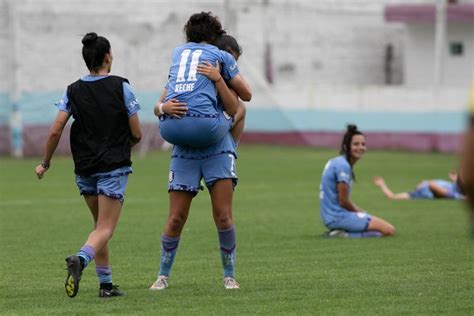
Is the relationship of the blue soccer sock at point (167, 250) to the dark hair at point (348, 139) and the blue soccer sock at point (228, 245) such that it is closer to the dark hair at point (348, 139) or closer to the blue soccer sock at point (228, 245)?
the blue soccer sock at point (228, 245)

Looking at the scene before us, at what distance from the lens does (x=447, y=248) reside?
519 inches

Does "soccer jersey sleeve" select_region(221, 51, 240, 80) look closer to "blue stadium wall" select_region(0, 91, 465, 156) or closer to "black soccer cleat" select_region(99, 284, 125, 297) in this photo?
"black soccer cleat" select_region(99, 284, 125, 297)

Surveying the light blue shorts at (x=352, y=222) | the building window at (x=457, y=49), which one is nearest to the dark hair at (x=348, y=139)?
the light blue shorts at (x=352, y=222)

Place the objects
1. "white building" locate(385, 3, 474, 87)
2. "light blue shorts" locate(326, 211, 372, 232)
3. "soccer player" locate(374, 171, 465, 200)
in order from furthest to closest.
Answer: "white building" locate(385, 3, 474, 87) → "soccer player" locate(374, 171, 465, 200) → "light blue shorts" locate(326, 211, 372, 232)

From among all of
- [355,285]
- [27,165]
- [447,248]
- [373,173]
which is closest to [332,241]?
[447,248]

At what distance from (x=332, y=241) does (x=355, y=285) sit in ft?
13.3

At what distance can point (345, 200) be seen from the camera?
1460cm

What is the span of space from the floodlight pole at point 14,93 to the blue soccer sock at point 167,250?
2356cm

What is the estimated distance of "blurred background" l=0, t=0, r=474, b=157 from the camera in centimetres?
3453

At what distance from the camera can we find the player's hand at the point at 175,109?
9.39 metres

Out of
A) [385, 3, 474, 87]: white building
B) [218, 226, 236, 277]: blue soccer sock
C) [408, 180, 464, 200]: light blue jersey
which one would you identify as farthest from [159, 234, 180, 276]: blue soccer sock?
[385, 3, 474, 87]: white building

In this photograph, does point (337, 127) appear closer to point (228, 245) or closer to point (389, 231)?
point (389, 231)

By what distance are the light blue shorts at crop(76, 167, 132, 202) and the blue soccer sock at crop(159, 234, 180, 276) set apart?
656 millimetres

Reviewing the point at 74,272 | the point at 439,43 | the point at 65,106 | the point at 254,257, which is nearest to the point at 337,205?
the point at 254,257
